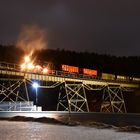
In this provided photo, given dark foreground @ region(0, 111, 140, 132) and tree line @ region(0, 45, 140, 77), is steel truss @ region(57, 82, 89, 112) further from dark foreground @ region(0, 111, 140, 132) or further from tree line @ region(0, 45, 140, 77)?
tree line @ region(0, 45, 140, 77)

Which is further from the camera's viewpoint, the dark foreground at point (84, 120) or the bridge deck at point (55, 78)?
the bridge deck at point (55, 78)

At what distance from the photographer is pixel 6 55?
466ft

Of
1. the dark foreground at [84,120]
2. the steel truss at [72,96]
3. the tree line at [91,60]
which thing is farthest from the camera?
the tree line at [91,60]

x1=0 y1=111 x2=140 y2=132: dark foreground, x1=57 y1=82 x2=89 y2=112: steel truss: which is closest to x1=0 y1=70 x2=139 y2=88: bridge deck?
x1=57 y1=82 x2=89 y2=112: steel truss

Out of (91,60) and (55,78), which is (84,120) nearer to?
(55,78)

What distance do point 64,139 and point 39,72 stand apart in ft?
148

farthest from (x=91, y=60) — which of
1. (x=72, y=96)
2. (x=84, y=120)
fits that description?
(x=84, y=120)

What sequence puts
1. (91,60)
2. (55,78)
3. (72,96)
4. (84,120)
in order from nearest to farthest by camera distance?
1. (84,120)
2. (55,78)
3. (72,96)
4. (91,60)

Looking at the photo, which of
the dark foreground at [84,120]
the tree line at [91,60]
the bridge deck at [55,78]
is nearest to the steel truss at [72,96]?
the bridge deck at [55,78]

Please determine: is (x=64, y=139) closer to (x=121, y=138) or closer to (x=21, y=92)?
(x=121, y=138)

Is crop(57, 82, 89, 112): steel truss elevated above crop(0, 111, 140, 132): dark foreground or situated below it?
above

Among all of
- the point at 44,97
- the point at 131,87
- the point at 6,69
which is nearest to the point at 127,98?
the point at 131,87

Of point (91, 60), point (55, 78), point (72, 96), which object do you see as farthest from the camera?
point (91, 60)

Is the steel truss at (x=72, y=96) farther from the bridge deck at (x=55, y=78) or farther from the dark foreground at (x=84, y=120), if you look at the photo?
the dark foreground at (x=84, y=120)
